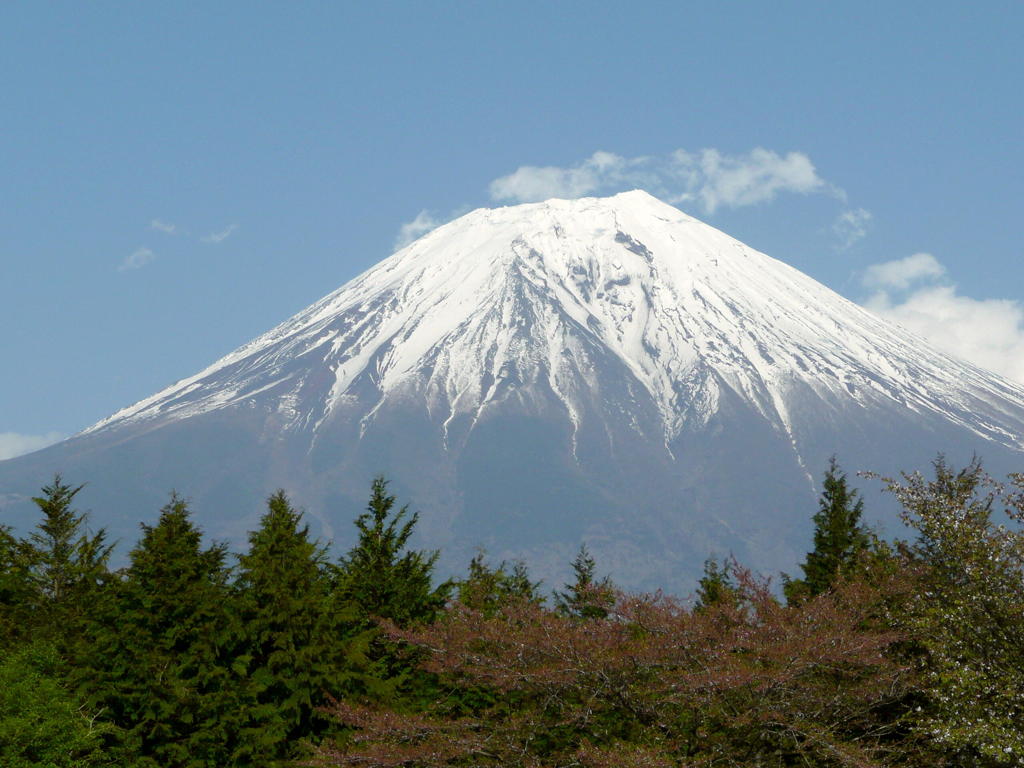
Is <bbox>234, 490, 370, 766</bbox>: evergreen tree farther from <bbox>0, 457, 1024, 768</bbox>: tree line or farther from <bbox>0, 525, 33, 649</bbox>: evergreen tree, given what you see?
<bbox>0, 525, 33, 649</bbox>: evergreen tree

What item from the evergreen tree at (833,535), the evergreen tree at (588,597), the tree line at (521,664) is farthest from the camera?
the evergreen tree at (833,535)

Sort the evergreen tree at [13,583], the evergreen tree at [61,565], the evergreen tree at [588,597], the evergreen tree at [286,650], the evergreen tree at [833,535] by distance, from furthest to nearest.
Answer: the evergreen tree at [833,535] < the evergreen tree at [13,583] < the evergreen tree at [61,565] < the evergreen tree at [286,650] < the evergreen tree at [588,597]

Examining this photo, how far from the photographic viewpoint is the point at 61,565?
34250 mm

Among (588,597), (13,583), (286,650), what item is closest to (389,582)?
(286,650)

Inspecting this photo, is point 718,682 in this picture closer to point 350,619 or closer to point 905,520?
point 905,520

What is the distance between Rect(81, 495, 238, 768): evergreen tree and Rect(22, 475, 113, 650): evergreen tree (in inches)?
154

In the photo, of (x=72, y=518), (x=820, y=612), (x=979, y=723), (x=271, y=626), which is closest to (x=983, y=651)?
(x=979, y=723)

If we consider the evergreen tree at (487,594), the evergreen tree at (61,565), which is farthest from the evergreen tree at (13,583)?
the evergreen tree at (487,594)

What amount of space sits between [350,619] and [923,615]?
13.4m

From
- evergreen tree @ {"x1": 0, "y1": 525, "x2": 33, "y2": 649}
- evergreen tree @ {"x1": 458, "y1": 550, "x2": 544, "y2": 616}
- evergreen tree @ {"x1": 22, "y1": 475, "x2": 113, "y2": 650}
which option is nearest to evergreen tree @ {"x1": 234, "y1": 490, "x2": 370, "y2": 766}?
evergreen tree @ {"x1": 458, "y1": 550, "x2": 544, "y2": 616}

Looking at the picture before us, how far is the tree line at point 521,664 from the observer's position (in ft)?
50.7

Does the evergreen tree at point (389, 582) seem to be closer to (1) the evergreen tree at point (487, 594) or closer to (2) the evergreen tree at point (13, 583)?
→ (1) the evergreen tree at point (487, 594)

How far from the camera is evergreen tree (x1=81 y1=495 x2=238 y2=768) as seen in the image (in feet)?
78.4

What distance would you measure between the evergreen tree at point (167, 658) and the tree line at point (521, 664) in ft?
0.18
